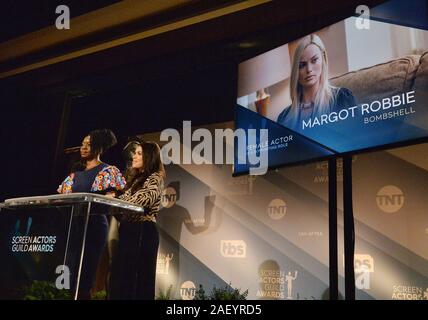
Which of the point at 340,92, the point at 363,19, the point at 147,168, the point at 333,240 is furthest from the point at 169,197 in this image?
the point at 363,19

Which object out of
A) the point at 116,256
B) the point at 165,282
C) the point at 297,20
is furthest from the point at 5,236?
the point at 297,20

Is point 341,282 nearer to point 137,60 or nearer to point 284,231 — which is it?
point 284,231

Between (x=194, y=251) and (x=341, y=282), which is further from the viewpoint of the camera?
(x=194, y=251)

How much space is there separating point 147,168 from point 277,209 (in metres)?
1.01

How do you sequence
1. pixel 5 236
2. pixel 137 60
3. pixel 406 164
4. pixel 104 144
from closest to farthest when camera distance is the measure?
1. pixel 5 236
2. pixel 406 164
3. pixel 104 144
4. pixel 137 60

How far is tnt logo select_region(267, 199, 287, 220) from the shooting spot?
116 inches

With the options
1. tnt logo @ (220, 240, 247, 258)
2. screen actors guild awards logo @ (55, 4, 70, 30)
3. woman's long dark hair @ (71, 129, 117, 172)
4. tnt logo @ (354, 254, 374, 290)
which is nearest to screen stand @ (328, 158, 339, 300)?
tnt logo @ (354, 254, 374, 290)

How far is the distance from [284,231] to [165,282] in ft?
3.74

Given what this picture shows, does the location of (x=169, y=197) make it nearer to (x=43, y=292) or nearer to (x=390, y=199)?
(x=390, y=199)

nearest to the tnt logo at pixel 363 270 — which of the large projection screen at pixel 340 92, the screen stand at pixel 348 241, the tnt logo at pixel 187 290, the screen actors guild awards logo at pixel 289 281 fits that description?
the screen actors guild awards logo at pixel 289 281

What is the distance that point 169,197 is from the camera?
141 inches

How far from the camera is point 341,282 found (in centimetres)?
262

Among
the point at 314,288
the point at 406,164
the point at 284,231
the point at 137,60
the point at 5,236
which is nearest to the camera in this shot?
the point at 5,236

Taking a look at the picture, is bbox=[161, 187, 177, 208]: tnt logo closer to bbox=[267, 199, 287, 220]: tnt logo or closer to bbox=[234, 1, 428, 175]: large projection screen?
bbox=[267, 199, 287, 220]: tnt logo
